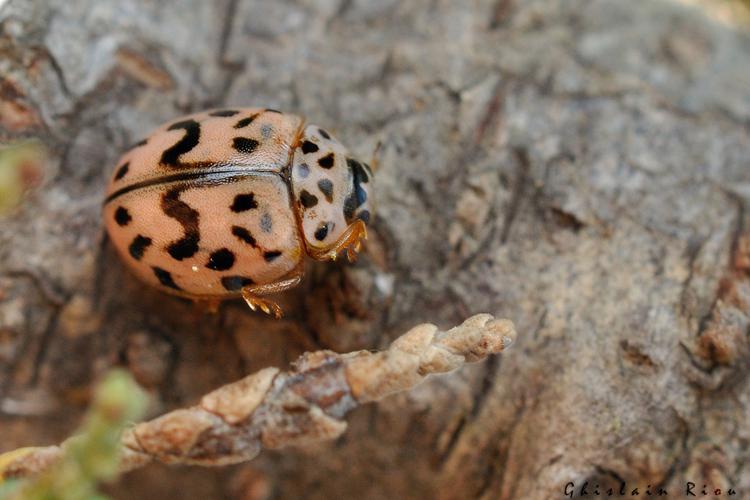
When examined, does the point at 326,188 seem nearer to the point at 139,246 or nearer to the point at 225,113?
the point at 225,113

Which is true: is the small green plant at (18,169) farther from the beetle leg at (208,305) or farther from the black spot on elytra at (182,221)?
the beetle leg at (208,305)

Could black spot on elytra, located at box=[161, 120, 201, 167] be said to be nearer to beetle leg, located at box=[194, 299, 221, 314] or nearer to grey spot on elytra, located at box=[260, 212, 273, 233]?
grey spot on elytra, located at box=[260, 212, 273, 233]

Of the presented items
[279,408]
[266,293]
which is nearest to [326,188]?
[266,293]

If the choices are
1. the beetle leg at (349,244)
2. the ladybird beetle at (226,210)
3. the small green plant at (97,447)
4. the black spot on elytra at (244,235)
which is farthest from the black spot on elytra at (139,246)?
the small green plant at (97,447)

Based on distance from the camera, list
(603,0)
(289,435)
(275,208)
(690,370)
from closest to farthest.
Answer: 1. (289,435)
2. (690,370)
3. (275,208)
4. (603,0)

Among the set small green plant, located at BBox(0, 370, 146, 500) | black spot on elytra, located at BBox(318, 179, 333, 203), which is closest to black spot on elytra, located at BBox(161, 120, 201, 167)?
black spot on elytra, located at BBox(318, 179, 333, 203)

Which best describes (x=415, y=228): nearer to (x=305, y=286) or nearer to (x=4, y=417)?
(x=305, y=286)

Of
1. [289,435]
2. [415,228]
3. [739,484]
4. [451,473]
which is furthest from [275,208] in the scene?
[739,484]
